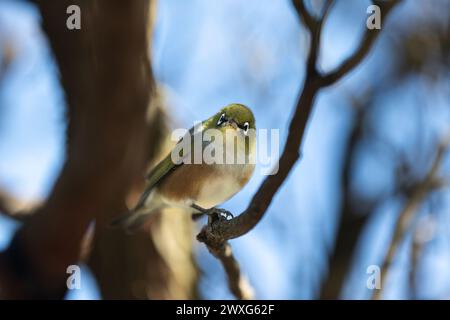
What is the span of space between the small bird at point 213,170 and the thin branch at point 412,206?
1.27 metres

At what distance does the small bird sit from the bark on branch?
108 centimetres

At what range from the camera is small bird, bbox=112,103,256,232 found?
4645 mm

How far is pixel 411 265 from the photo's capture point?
523 cm

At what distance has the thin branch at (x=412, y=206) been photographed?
190 inches

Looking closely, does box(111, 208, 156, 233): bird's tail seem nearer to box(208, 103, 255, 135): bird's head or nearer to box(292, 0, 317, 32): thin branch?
box(208, 103, 255, 135): bird's head

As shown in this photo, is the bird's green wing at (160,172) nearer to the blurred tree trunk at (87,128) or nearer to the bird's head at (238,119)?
the blurred tree trunk at (87,128)

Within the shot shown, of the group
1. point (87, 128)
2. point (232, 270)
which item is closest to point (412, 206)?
point (232, 270)

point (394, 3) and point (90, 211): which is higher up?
point (394, 3)

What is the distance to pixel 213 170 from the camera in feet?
15.5

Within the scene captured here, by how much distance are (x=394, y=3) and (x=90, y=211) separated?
2.67m

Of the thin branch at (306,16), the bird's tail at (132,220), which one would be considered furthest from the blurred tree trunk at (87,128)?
the thin branch at (306,16)

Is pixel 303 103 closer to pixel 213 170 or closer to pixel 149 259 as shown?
pixel 213 170
